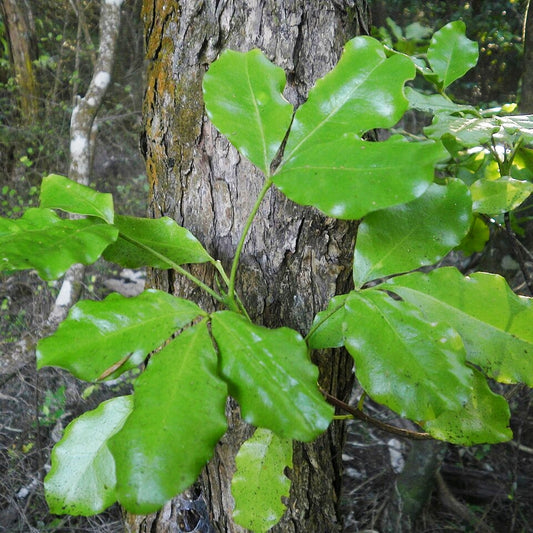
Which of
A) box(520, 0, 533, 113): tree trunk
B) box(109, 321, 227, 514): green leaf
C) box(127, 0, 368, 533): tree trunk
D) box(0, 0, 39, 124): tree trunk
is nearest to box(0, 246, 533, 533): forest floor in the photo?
box(520, 0, 533, 113): tree trunk

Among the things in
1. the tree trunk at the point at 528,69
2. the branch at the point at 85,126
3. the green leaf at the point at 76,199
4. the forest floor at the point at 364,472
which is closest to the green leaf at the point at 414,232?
the green leaf at the point at 76,199

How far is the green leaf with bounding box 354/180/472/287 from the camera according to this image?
55cm

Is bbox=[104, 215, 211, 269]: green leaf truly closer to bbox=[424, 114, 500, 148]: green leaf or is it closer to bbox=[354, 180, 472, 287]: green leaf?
bbox=[354, 180, 472, 287]: green leaf

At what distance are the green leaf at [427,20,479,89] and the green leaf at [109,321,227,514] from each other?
600 millimetres

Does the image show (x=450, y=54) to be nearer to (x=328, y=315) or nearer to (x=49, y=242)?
(x=328, y=315)

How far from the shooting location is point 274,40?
0.66m

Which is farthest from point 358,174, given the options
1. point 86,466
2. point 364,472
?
point 364,472

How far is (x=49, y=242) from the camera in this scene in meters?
0.46

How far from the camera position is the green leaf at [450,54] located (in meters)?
0.74

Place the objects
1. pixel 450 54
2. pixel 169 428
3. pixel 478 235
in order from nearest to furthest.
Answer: pixel 169 428 < pixel 450 54 < pixel 478 235

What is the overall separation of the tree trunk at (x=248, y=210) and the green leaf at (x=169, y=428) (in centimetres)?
23

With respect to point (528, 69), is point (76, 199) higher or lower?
lower

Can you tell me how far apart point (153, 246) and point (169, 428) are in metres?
0.27

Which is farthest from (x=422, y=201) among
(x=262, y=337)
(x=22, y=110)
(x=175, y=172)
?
(x=22, y=110)
